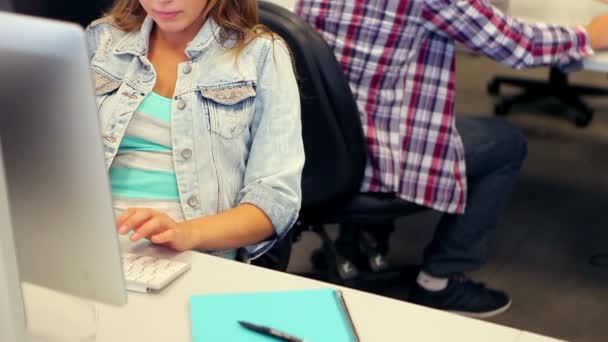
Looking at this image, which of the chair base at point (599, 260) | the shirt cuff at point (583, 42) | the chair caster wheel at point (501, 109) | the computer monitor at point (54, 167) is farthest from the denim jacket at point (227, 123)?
the chair caster wheel at point (501, 109)

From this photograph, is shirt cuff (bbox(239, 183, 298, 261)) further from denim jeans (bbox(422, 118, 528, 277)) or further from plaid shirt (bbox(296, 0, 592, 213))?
denim jeans (bbox(422, 118, 528, 277))

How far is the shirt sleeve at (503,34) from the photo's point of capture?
1646 millimetres

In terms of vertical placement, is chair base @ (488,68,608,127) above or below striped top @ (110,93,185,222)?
below

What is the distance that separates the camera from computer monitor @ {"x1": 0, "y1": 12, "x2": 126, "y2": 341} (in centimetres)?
64

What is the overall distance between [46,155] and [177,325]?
28 cm

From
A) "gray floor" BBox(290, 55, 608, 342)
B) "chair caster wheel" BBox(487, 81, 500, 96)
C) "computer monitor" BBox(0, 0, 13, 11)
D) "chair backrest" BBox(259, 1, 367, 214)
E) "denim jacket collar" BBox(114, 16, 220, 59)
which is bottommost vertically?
"gray floor" BBox(290, 55, 608, 342)

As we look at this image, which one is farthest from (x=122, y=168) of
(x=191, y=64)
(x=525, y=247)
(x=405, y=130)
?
(x=525, y=247)

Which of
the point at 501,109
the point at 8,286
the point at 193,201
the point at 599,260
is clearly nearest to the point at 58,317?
the point at 8,286

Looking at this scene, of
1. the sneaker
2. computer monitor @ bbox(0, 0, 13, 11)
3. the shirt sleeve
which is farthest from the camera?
the sneaker

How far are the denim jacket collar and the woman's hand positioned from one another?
1.01 ft

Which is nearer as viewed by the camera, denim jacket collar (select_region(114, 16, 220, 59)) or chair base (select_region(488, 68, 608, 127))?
denim jacket collar (select_region(114, 16, 220, 59))

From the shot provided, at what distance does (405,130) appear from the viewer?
175cm

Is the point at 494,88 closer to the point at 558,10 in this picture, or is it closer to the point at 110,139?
the point at 558,10

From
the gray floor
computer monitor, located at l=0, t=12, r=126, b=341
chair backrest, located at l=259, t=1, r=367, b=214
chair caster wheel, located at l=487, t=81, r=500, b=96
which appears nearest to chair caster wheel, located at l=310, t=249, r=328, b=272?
the gray floor
